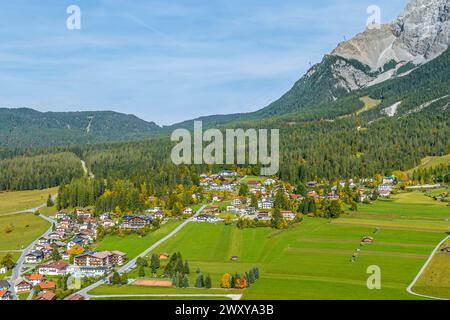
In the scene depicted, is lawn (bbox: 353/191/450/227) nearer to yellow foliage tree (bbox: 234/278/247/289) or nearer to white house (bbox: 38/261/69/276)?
yellow foliage tree (bbox: 234/278/247/289)

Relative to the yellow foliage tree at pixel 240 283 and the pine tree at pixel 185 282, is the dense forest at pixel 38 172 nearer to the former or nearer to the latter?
the pine tree at pixel 185 282

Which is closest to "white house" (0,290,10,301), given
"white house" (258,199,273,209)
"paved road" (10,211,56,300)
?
"paved road" (10,211,56,300)

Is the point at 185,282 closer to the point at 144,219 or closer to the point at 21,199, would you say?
the point at 144,219

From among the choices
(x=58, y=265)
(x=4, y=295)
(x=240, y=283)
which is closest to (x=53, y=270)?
(x=58, y=265)

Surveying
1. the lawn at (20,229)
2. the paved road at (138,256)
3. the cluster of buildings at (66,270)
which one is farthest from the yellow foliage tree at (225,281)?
the lawn at (20,229)
